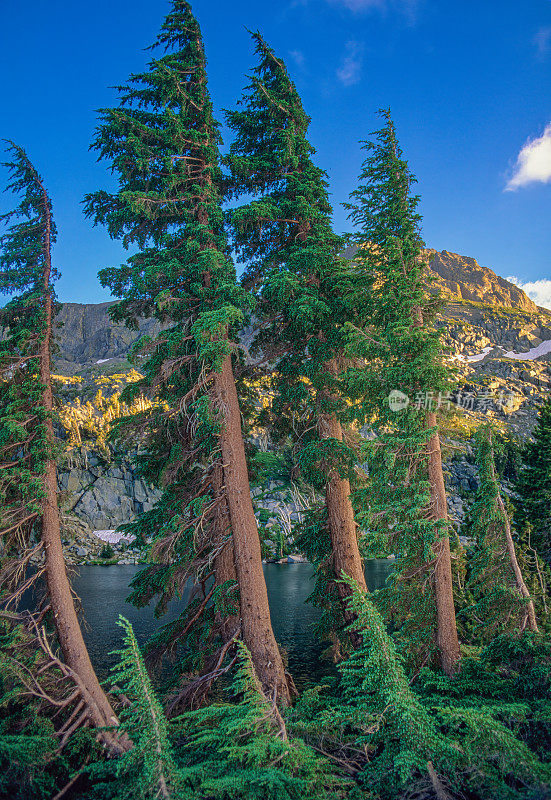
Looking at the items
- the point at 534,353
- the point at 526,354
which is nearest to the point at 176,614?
the point at 526,354

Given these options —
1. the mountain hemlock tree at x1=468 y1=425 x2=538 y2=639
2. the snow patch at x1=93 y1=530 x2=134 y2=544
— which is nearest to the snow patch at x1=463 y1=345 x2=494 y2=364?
the snow patch at x1=93 y1=530 x2=134 y2=544

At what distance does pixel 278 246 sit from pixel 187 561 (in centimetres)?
951

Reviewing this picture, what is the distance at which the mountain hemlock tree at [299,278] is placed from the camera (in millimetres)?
10109

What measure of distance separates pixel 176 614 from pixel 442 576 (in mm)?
28248

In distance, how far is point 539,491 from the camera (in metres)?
21.6

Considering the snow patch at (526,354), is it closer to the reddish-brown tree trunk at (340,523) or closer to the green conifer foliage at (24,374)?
the reddish-brown tree trunk at (340,523)

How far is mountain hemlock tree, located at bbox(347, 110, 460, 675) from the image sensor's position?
8234mm

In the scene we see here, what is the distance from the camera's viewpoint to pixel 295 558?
73.3 metres

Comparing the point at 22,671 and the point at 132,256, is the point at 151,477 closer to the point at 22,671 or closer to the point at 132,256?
the point at 22,671

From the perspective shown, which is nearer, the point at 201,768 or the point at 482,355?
the point at 201,768

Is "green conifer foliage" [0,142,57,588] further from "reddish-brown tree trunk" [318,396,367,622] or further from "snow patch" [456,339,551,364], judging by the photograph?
"snow patch" [456,339,551,364]

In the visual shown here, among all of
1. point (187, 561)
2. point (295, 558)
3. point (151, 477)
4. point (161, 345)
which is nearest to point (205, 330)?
point (161, 345)

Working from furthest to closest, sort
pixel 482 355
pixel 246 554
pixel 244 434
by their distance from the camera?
pixel 482 355 < pixel 244 434 < pixel 246 554

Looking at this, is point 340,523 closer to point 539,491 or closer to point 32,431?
point 32,431
